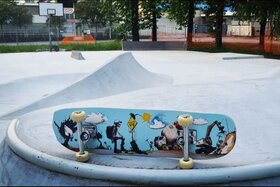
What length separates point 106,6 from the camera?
29.6m

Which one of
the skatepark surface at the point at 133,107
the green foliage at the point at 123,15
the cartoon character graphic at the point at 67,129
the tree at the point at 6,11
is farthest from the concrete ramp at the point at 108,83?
the tree at the point at 6,11

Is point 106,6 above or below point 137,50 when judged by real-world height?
above

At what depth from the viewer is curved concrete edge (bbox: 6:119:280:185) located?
11.8ft

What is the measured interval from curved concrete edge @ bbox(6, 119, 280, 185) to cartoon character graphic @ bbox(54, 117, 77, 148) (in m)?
0.32

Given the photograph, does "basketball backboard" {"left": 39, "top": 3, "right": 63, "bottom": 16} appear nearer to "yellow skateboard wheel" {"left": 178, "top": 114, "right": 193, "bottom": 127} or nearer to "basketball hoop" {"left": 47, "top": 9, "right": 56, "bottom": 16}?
"basketball hoop" {"left": 47, "top": 9, "right": 56, "bottom": 16}

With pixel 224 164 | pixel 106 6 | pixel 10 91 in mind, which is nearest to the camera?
pixel 224 164

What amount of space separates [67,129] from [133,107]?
2369 millimetres

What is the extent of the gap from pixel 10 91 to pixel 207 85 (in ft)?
19.5

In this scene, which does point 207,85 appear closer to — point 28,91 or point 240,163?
point 240,163

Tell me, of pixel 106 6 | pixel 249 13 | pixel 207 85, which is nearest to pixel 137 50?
pixel 106 6

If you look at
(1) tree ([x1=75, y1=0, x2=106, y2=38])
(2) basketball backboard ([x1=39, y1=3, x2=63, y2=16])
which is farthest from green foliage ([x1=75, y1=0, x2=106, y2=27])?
(2) basketball backboard ([x1=39, y1=3, x2=63, y2=16])

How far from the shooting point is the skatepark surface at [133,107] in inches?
147

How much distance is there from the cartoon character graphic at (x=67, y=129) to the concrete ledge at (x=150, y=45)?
21.6 m

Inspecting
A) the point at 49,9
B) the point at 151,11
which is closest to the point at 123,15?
the point at 151,11
